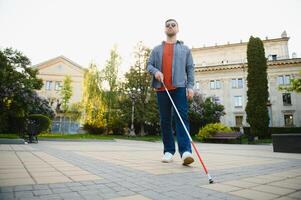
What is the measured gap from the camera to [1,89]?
14.8m

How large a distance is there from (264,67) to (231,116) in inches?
555

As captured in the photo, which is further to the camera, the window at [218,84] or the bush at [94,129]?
the window at [218,84]

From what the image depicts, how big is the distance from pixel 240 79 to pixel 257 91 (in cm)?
A: 1359

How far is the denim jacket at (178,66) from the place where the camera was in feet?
12.6

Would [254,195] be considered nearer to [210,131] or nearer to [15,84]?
[15,84]

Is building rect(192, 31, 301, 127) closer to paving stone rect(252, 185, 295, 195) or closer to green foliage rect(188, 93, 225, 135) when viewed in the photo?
green foliage rect(188, 93, 225, 135)

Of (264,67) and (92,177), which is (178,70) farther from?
(264,67)

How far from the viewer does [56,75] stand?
43.9 meters

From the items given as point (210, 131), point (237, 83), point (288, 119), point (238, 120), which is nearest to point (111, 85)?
point (210, 131)

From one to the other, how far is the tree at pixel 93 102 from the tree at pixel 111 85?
70 centimetres

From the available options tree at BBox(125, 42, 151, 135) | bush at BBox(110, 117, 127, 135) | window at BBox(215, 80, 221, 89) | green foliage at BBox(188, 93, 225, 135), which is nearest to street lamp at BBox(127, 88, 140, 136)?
tree at BBox(125, 42, 151, 135)

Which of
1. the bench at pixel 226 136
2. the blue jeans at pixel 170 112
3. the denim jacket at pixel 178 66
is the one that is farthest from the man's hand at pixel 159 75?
the bench at pixel 226 136

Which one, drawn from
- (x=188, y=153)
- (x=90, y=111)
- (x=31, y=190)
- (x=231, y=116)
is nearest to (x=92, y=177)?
(x=31, y=190)

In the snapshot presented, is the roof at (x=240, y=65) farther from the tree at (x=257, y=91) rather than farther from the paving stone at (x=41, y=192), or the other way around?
the paving stone at (x=41, y=192)
